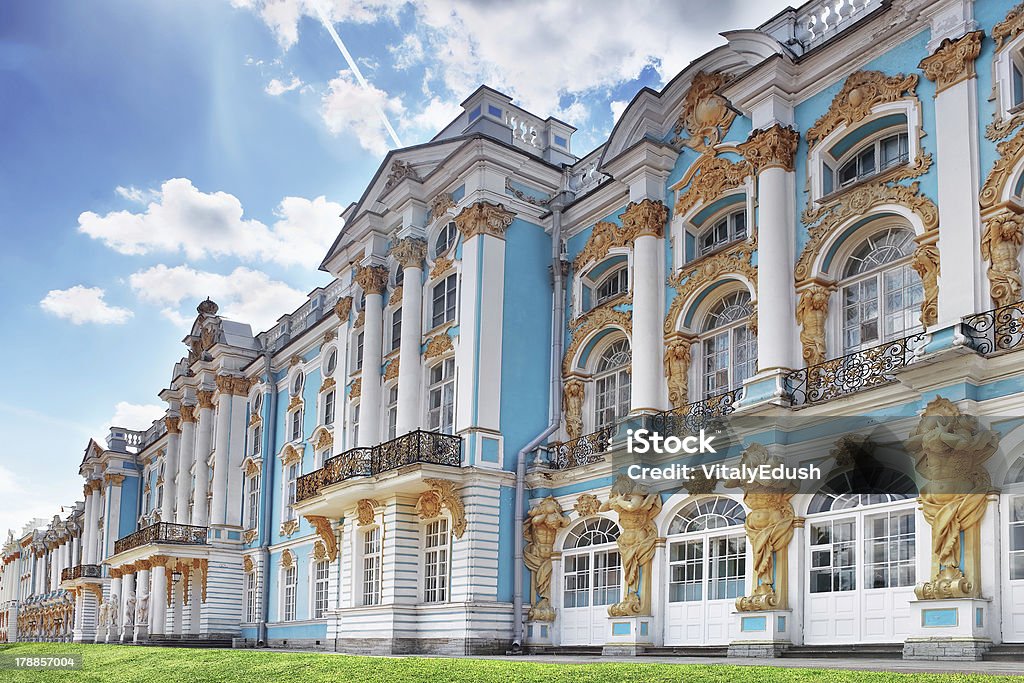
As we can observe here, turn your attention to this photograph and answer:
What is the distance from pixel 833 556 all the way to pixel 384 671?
630 centimetres

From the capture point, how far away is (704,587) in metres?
17.6

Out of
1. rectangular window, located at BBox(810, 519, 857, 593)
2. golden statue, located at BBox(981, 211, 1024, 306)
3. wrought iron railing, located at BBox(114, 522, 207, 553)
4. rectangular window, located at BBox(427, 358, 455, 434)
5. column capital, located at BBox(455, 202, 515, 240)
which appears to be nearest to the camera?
golden statue, located at BBox(981, 211, 1024, 306)

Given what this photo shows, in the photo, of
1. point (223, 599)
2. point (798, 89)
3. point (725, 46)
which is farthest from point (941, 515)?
point (223, 599)

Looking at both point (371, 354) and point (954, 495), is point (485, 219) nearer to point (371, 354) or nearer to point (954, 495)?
point (371, 354)

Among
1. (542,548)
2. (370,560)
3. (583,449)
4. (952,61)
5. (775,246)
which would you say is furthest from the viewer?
(370,560)

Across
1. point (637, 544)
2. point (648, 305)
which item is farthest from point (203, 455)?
point (637, 544)

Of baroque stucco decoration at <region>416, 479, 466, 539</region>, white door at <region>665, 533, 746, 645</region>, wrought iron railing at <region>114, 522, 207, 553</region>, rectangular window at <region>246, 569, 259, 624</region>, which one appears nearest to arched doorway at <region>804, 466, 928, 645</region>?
white door at <region>665, 533, 746, 645</region>

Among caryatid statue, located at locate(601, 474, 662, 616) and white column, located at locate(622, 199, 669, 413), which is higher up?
white column, located at locate(622, 199, 669, 413)

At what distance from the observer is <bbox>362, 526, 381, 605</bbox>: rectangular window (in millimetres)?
23406

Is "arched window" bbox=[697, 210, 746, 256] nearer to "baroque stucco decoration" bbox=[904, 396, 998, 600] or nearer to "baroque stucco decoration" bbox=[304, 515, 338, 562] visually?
"baroque stucco decoration" bbox=[904, 396, 998, 600]

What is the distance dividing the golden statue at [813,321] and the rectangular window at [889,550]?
2703 millimetres

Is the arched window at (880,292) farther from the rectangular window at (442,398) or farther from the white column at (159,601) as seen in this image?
the white column at (159,601)

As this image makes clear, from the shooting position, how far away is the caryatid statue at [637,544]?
60.4 ft

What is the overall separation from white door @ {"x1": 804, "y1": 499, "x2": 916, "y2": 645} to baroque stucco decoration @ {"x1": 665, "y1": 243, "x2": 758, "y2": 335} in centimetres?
434
